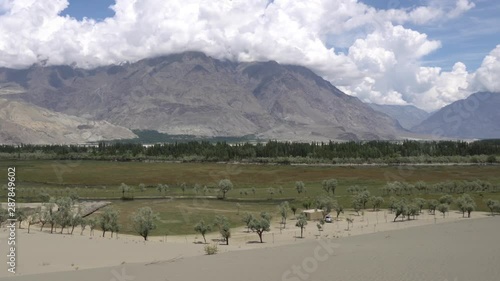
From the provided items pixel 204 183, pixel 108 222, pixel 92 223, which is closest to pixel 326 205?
pixel 108 222

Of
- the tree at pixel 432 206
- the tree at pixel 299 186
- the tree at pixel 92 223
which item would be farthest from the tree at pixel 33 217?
the tree at pixel 432 206

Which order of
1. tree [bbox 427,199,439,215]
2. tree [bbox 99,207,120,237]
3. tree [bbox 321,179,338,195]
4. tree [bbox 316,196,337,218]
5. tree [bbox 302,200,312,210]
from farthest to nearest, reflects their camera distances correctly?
tree [bbox 321,179,338,195] → tree [bbox 302,200,312,210] → tree [bbox 316,196,337,218] → tree [bbox 427,199,439,215] → tree [bbox 99,207,120,237]

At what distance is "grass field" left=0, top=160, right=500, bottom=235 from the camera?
87.8 metres

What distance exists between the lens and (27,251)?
3141cm

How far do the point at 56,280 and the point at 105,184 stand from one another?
11863 centimetres

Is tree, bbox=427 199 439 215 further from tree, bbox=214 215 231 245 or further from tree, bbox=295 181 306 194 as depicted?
tree, bbox=214 215 231 245

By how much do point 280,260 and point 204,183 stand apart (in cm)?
10695

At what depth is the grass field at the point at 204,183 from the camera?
8781 centimetres

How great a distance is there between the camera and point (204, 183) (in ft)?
447

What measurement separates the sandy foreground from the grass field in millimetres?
29911

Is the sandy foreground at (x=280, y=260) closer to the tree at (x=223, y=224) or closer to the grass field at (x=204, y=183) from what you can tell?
the tree at (x=223, y=224)

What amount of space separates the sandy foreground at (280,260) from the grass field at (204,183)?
29.9 m

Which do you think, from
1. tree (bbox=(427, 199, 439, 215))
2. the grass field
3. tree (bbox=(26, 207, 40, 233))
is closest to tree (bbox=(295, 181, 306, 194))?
the grass field

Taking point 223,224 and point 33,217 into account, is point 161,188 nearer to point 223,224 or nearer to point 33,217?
point 33,217
